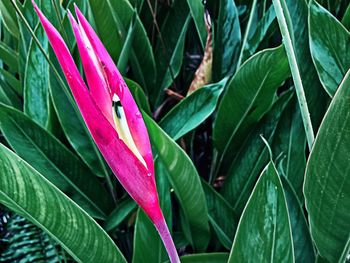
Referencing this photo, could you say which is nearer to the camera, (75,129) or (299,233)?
(299,233)

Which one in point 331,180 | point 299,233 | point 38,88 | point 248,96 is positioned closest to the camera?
point 331,180

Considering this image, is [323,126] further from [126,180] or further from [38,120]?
[38,120]


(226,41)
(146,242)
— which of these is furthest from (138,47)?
(146,242)

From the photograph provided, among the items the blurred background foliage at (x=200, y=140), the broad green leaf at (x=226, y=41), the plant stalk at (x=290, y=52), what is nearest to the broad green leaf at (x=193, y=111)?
the blurred background foliage at (x=200, y=140)

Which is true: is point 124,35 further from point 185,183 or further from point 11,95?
point 185,183

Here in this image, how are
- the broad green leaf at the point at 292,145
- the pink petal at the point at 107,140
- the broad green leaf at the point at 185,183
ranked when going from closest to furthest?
1. the pink petal at the point at 107,140
2. the broad green leaf at the point at 185,183
3. the broad green leaf at the point at 292,145

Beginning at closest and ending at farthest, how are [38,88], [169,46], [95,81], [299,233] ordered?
[95,81]
[299,233]
[38,88]
[169,46]

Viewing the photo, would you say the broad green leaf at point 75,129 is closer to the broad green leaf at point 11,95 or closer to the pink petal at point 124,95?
the broad green leaf at point 11,95
